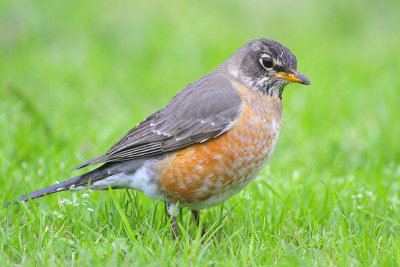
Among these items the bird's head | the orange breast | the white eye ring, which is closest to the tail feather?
the orange breast

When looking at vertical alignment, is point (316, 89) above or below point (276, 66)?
below

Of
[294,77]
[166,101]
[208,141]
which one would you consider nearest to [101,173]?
[208,141]

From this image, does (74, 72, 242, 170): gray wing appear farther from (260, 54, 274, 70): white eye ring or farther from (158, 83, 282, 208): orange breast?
(260, 54, 274, 70): white eye ring

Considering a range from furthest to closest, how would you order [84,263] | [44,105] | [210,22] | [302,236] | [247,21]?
[247,21]
[210,22]
[44,105]
[302,236]
[84,263]

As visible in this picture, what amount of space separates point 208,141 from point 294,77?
3.01 feet

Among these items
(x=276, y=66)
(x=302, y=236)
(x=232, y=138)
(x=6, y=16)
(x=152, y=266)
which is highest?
(x=6, y=16)

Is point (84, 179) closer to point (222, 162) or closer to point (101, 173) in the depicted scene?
point (101, 173)

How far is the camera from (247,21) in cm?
1269

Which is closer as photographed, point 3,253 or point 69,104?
point 3,253

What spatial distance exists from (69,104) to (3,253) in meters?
Answer: 4.45

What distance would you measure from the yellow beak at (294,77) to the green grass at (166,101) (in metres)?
0.97

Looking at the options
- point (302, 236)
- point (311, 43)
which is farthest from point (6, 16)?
point (302, 236)

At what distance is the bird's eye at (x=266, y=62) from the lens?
4.95 metres

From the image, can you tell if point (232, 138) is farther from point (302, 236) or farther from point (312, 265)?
point (312, 265)
